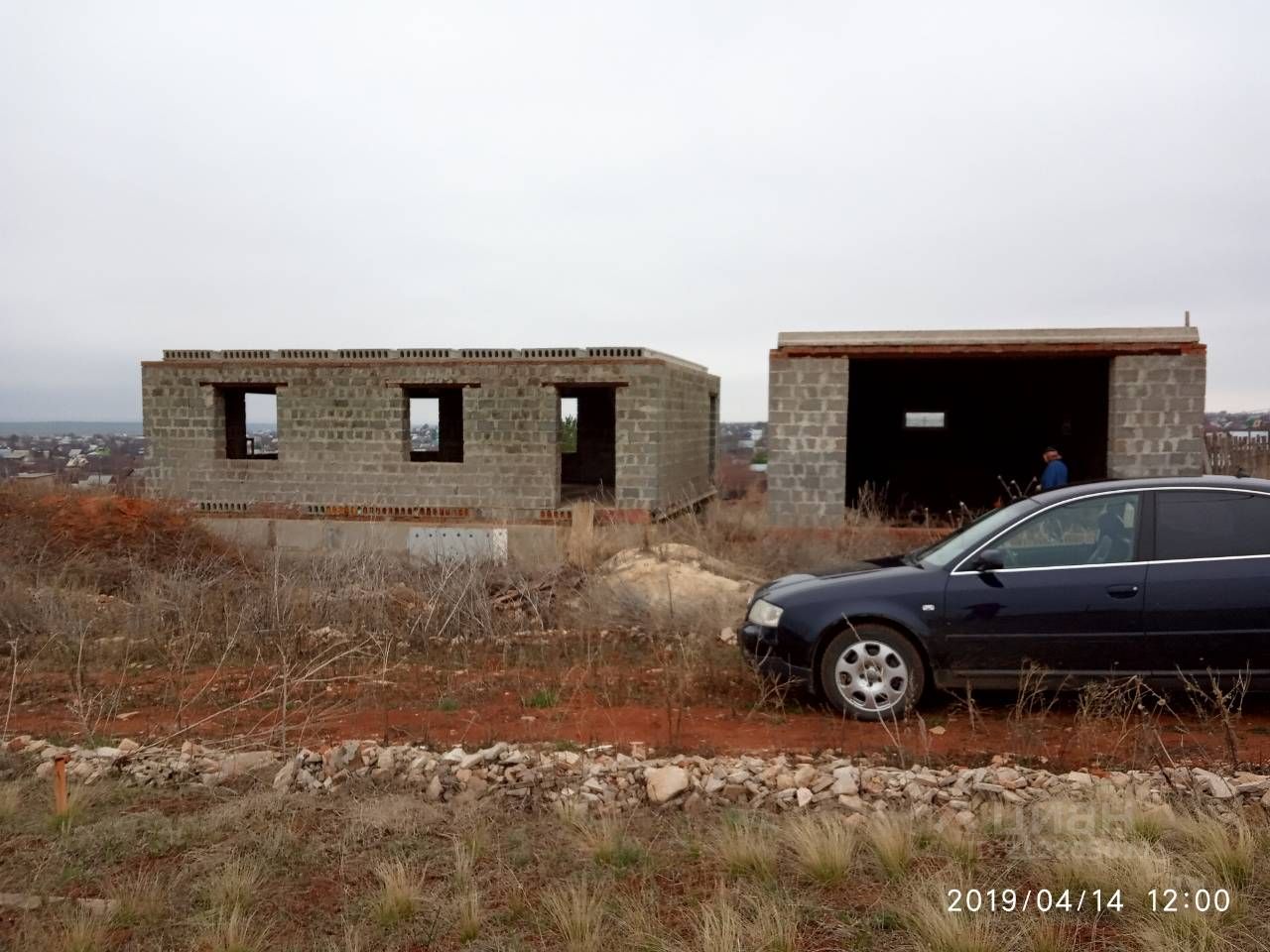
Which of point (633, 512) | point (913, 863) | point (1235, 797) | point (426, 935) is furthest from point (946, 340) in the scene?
point (426, 935)

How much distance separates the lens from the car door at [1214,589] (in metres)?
5.73

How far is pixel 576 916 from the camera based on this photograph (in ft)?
11.8

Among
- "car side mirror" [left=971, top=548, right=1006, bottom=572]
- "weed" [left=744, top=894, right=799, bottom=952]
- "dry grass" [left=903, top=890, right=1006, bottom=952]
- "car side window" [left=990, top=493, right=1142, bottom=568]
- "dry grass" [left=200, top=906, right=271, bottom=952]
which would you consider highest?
"car side window" [left=990, top=493, right=1142, bottom=568]

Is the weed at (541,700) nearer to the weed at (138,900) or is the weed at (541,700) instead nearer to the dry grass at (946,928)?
the weed at (138,900)

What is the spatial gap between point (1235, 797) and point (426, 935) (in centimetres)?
387

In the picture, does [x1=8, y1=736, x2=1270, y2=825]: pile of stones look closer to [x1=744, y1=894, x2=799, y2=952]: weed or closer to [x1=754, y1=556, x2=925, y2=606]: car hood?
[x1=744, y1=894, x2=799, y2=952]: weed

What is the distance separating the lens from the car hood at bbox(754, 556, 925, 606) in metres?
6.33

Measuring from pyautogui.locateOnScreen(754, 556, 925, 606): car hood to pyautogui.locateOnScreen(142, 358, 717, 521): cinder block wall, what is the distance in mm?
8619

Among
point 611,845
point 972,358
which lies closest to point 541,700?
point 611,845

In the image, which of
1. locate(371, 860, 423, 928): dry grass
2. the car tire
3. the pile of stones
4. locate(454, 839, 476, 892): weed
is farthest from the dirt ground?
locate(371, 860, 423, 928): dry grass

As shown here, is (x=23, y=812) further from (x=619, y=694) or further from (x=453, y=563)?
(x=453, y=563)

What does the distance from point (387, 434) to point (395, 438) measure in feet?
0.51

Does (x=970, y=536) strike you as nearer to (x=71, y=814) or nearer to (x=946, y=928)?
(x=946, y=928)

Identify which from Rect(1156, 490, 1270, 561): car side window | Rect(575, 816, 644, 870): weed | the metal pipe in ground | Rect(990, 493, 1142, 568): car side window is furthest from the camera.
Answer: Rect(990, 493, 1142, 568): car side window
